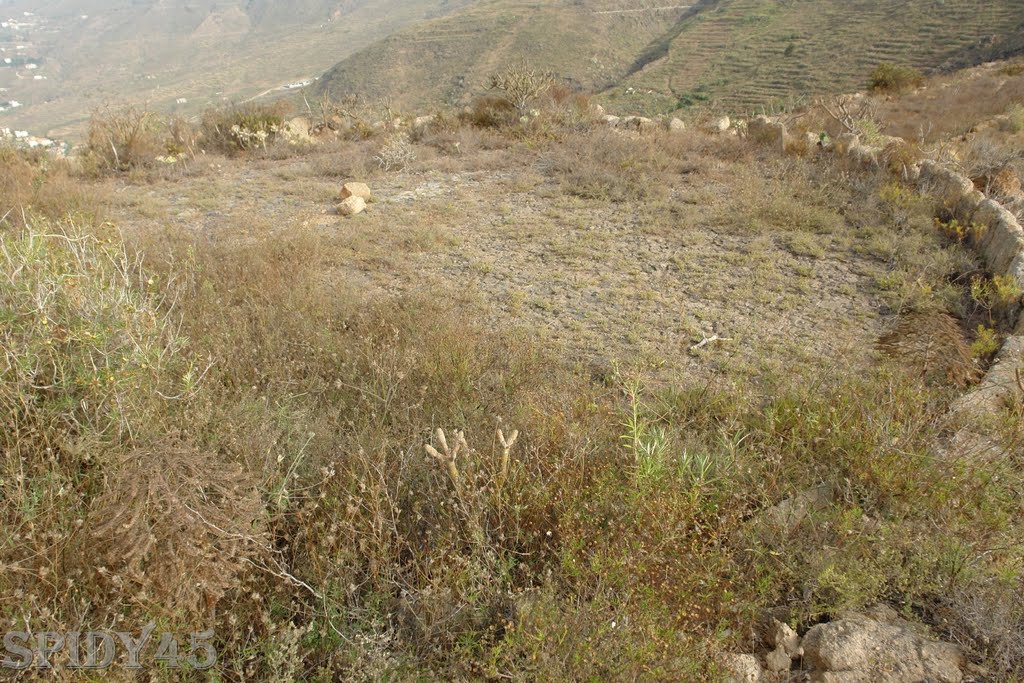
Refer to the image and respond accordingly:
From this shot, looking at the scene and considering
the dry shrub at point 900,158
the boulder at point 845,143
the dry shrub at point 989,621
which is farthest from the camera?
the boulder at point 845,143

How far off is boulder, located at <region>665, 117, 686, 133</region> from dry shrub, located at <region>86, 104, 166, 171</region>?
835 cm

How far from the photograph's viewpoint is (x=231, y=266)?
460 centimetres

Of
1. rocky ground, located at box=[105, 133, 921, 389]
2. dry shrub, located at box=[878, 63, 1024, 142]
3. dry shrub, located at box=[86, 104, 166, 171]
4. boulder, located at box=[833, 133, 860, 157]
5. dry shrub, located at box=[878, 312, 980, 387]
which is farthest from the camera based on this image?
dry shrub, located at box=[878, 63, 1024, 142]

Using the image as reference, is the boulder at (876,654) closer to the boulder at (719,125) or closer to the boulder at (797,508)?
the boulder at (797,508)

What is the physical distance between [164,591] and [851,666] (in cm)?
223

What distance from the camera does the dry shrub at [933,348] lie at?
3402 millimetres

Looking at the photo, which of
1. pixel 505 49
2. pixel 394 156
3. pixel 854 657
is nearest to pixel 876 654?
pixel 854 657

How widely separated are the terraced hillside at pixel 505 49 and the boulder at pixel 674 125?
37.0 metres

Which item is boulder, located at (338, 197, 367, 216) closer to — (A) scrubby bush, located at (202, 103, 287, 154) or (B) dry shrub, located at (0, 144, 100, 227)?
(B) dry shrub, located at (0, 144, 100, 227)

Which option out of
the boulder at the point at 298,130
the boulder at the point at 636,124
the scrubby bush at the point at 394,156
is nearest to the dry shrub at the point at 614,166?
the boulder at the point at 636,124

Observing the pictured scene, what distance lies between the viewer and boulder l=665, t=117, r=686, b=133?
957 cm

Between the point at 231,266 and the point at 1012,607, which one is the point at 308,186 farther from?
the point at 1012,607

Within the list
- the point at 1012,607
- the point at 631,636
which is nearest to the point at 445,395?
the point at 631,636

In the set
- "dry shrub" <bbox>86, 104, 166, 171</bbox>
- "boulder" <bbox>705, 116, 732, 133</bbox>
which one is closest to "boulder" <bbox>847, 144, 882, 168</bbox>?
"boulder" <bbox>705, 116, 732, 133</bbox>
